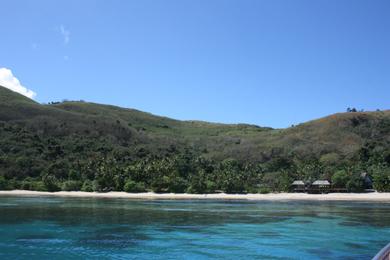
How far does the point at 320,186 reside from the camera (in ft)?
413

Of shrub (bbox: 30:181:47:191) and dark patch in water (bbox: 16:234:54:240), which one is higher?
shrub (bbox: 30:181:47:191)

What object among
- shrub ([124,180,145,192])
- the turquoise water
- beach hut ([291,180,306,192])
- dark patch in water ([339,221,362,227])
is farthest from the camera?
beach hut ([291,180,306,192])

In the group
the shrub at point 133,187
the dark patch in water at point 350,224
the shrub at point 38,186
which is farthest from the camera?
the shrub at point 38,186

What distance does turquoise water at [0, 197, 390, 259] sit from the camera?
34.4 meters

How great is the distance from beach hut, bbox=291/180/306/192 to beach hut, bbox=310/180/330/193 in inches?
85.9

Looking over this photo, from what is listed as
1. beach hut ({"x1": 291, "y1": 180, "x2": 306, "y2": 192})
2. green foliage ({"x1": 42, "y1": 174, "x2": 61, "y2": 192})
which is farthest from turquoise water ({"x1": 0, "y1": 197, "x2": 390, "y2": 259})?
green foliage ({"x1": 42, "y1": 174, "x2": 61, "y2": 192})

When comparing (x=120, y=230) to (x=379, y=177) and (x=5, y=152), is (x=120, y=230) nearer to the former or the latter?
(x=379, y=177)

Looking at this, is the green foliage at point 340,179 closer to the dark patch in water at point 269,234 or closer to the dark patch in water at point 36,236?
the dark patch in water at point 269,234

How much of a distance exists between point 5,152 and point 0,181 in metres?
25.6

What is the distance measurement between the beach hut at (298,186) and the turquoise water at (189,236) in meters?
63.2

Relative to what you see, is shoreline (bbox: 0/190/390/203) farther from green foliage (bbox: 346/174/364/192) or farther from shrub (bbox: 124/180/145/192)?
green foliage (bbox: 346/174/364/192)

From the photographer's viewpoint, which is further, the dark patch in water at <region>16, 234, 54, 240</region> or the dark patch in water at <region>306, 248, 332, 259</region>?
the dark patch in water at <region>16, 234, 54, 240</region>

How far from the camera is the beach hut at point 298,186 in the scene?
416 feet

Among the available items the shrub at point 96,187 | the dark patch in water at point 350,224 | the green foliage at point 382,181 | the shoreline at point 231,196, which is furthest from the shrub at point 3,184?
the dark patch in water at point 350,224
